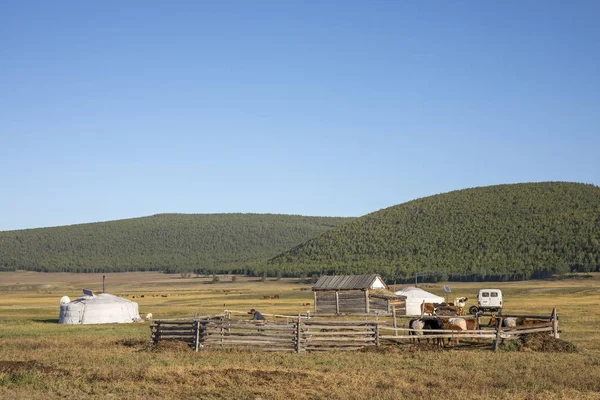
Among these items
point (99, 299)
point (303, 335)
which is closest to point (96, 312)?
point (99, 299)

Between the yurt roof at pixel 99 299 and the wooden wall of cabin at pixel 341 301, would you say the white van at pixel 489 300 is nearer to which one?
the wooden wall of cabin at pixel 341 301

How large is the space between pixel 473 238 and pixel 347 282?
8979 cm

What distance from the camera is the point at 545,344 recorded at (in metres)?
29.0

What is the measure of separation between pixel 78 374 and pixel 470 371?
37.1 feet

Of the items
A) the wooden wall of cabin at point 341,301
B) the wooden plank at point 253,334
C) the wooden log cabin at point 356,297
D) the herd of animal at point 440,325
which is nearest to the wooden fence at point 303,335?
the wooden plank at point 253,334

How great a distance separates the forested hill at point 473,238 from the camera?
12550 cm

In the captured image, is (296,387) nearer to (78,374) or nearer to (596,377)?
(78,374)

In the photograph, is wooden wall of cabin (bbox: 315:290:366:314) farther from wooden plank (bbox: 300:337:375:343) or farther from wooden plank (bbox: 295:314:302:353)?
wooden plank (bbox: 295:314:302:353)

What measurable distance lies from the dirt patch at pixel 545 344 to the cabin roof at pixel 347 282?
26382 mm

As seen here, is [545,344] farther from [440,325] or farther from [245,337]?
[245,337]

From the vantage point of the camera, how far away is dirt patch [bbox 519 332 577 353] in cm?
2870

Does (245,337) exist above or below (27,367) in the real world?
above

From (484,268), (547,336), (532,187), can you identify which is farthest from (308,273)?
(547,336)

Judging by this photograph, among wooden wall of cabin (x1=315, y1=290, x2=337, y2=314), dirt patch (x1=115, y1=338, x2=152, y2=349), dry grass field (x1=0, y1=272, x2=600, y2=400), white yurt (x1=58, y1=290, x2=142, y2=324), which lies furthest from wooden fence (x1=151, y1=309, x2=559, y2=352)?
wooden wall of cabin (x1=315, y1=290, x2=337, y2=314)
